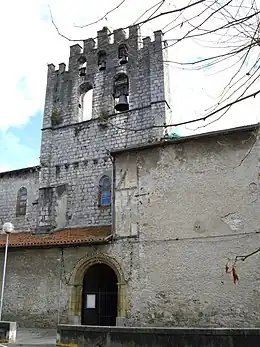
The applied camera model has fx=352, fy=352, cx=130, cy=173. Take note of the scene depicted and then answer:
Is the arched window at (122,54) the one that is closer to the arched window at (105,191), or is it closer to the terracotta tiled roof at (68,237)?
the arched window at (105,191)

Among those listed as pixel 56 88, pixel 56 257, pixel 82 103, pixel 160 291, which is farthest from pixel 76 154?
pixel 160 291

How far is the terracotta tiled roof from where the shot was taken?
1372cm

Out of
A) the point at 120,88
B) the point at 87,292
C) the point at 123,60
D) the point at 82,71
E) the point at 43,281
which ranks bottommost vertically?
the point at 87,292

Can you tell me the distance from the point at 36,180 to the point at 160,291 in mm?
11210

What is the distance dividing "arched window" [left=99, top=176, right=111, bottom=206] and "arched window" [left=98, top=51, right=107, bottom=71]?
6.69 m

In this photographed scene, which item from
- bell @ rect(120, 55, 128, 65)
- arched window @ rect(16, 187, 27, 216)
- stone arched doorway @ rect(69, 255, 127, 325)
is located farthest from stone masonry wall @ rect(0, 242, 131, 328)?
bell @ rect(120, 55, 128, 65)

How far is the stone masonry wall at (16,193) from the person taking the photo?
1986cm

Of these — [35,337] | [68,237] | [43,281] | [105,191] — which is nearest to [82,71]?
[105,191]

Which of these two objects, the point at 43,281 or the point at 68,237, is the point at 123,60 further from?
the point at 43,281

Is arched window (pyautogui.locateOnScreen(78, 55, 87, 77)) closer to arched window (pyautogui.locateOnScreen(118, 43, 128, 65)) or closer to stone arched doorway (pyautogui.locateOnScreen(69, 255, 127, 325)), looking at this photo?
arched window (pyautogui.locateOnScreen(118, 43, 128, 65))

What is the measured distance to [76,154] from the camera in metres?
18.3

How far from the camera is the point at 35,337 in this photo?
11836 millimetres

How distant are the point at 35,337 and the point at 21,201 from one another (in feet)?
33.6

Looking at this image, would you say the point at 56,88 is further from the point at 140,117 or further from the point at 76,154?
the point at 140,117
